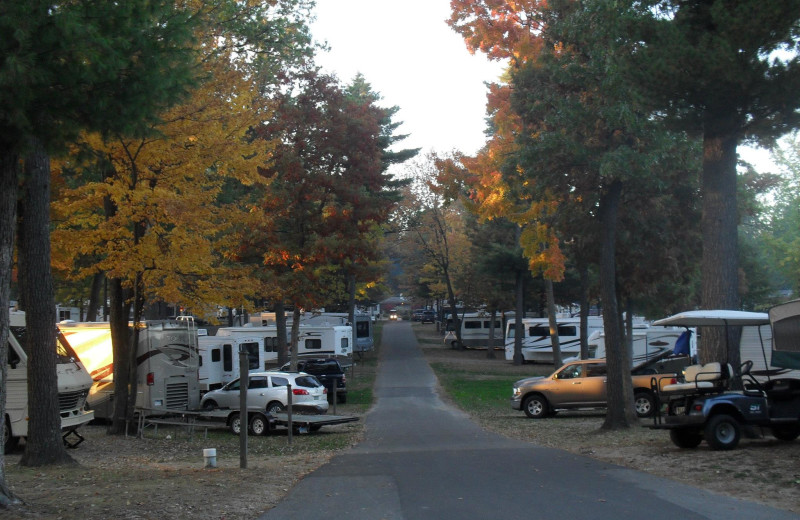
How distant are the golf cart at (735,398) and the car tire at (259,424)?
1027 cm

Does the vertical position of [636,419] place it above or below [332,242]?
below

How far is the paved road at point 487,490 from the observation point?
26.1ft

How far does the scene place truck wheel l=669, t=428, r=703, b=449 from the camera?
41.2ft

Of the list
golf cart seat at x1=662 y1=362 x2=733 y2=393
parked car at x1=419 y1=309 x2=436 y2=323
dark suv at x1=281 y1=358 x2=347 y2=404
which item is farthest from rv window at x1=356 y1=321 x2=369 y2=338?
parked car at x1=419 y1=309 x2=436 y2=323

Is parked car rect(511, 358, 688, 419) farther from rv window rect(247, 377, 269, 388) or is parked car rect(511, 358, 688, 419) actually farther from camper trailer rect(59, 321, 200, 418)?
camper trailer rect(59, 321, 200, 418)

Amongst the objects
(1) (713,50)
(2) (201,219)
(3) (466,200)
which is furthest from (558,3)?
(2) (201,219)

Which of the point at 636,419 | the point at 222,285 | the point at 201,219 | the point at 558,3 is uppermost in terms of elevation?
the point at 558,3

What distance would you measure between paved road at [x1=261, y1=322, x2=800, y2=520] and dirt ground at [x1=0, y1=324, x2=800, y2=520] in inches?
17.3

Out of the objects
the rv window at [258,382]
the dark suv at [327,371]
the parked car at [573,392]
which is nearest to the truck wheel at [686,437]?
the parked car at [573,392]

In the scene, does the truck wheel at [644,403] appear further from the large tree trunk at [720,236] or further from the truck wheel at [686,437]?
the truck wheel at [686,437]

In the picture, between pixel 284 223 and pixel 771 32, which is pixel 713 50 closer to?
pixel 771 32

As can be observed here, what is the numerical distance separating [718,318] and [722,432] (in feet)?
6.22

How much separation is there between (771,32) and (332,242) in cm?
1553

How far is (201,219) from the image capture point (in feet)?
55.1
